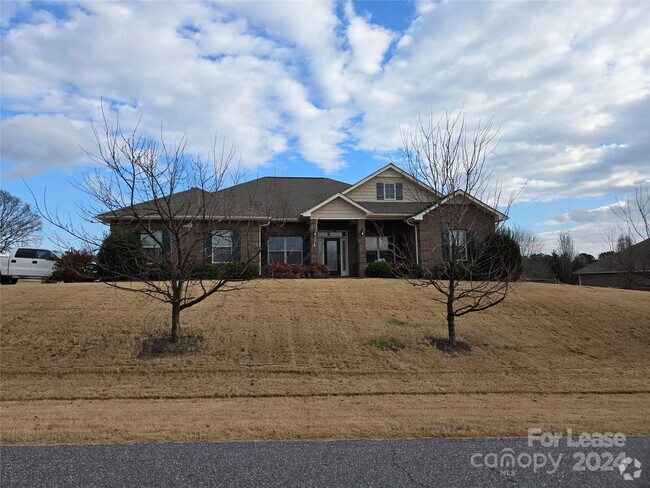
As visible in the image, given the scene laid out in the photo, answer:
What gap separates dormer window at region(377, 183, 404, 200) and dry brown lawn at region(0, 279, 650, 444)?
10.5 m

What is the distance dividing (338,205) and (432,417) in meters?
17.3

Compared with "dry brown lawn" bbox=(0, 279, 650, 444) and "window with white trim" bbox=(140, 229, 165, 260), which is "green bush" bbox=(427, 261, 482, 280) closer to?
"dry brown lawn" bbox=(0, 279, 650, 444)

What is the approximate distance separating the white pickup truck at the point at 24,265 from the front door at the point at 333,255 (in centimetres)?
1293

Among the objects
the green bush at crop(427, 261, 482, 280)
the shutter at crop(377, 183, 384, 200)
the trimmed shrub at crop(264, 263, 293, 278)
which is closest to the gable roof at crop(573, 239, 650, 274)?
the green bush at crop(427, 261, 482, 280)

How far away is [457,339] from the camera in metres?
12.8

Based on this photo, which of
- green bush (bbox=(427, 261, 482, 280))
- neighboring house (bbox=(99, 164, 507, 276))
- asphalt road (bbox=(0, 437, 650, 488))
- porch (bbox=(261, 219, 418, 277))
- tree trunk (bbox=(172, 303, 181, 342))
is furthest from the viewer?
porch (bbox=(261, 219, 418, 277))

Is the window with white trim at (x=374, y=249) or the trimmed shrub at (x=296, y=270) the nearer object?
the trimmed shrub at (x=296, y=270)

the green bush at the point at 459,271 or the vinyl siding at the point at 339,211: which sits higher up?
the vinyl siding at the point at 339,211

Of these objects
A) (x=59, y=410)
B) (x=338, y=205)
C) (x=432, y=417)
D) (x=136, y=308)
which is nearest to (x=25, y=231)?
(x=338, y=205)

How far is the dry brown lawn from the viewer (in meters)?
6.98

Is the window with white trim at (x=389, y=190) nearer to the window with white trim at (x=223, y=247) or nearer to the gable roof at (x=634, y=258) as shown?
the window with white trim at (x=223, y=247)

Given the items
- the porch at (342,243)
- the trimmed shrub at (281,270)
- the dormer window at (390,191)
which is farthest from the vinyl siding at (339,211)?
the trimmed shrub at (281,270)

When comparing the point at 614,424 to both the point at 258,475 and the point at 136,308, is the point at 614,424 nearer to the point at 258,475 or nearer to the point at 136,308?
the point at 258,475

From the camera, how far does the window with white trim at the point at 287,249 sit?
24.6 meters
